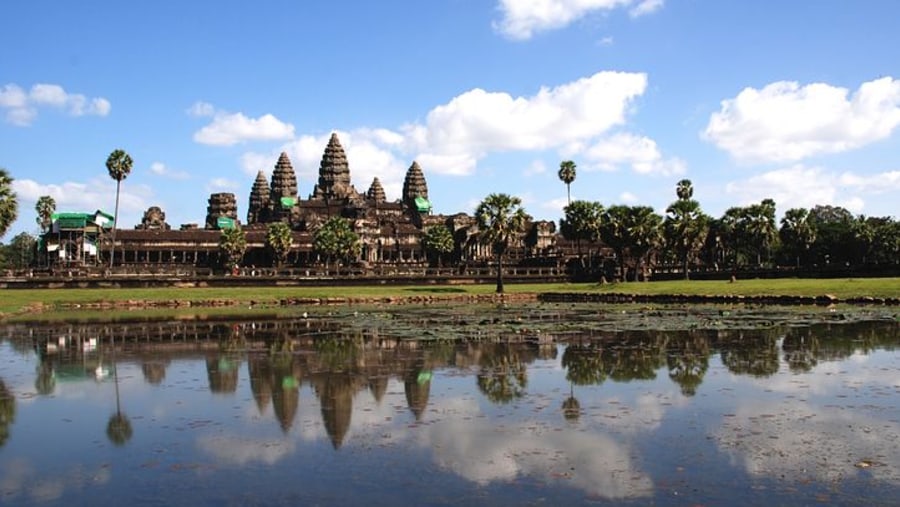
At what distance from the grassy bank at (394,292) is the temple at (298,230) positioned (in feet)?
136

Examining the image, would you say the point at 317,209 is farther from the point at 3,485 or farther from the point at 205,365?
the point at 3,485

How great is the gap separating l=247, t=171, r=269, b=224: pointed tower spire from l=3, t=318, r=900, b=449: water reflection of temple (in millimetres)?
152093

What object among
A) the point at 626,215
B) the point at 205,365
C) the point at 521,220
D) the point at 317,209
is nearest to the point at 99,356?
the point at 205,365

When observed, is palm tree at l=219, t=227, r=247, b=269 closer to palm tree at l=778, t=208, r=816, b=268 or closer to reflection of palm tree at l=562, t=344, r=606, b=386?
palm tree at l=778, t=208, r=816, b=268

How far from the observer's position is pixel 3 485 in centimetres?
1211

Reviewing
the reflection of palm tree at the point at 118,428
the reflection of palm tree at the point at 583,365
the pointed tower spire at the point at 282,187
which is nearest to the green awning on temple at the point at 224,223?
the pointed tower spire at the point at 282,187

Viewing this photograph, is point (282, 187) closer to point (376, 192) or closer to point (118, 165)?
point (376, 192)

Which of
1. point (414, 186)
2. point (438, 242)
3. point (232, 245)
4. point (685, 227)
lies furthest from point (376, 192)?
point (685, 227)

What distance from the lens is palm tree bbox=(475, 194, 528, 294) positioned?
80875 mm

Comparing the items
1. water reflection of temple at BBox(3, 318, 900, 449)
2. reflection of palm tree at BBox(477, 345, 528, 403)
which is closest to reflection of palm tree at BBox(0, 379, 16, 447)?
water reflection of temple at BBox(3, 318, 900, 449)

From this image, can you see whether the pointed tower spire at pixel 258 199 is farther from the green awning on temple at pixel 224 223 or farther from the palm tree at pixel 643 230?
the palm tree at pixel 643 230

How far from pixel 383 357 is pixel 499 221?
55096 millimetres

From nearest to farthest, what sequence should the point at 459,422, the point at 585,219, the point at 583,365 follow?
the point at 459,422 < the point at 583,365 < the point at 585,219

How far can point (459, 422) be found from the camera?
1609cm
